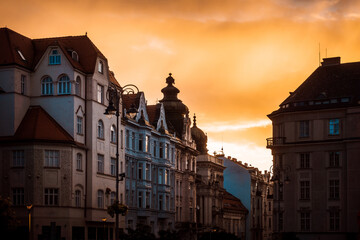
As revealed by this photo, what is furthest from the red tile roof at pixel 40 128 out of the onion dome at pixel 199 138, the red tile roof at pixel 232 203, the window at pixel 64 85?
the red tile roof at pixel 232 203

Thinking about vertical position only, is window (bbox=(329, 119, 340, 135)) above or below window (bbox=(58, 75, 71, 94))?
below

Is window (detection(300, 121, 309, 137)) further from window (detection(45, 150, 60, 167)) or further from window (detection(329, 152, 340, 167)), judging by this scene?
window (detection(45, 150, 60, 167))

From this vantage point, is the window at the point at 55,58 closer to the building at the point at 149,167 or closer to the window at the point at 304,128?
the building at the point at 149,167

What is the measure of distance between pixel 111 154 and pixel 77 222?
8844 millimetres

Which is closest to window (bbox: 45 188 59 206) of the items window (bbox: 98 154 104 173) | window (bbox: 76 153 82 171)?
window (bbox: 76 153 82 171)

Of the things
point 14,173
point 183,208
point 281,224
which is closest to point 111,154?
point 14,173

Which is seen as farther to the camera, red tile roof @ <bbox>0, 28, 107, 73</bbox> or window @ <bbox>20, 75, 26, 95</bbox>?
window @ <bbox>20, 75, 26, 95</bbox>

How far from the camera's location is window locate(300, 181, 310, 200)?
288 feet

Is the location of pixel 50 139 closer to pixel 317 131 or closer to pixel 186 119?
pixel 317 131

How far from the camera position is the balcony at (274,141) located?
90.4m

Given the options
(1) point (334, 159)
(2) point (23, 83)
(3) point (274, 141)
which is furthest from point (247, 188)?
(2) point (23, 83)

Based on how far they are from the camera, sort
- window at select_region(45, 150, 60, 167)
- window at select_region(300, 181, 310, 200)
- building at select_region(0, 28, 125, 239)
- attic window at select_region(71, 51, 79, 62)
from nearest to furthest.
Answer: building at select_region(0, 28, 125, 239) → window at select_region(45, 150, 60, 167) → attic window at select_region(71, 51, 79, 62) → window at select_region(300, 181, 310, 200)

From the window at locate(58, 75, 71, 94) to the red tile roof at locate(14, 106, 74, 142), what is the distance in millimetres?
2364

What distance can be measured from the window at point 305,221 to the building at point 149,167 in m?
15.6
